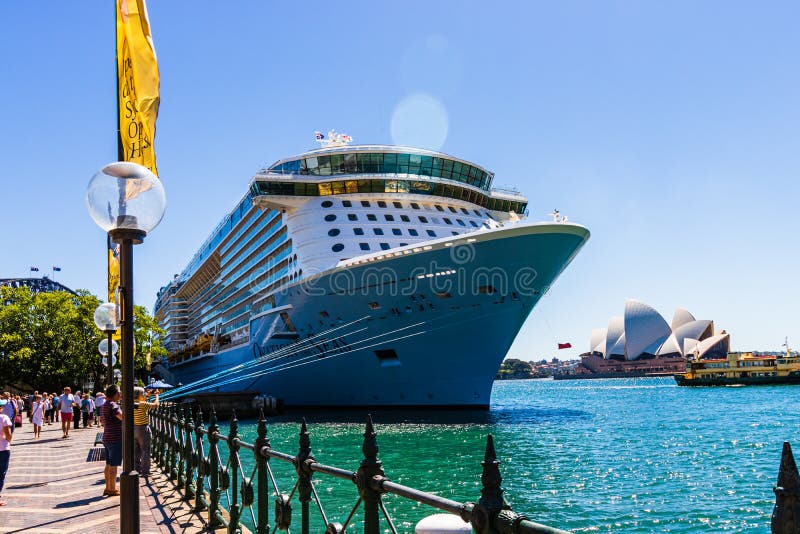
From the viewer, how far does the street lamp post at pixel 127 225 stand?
409cm

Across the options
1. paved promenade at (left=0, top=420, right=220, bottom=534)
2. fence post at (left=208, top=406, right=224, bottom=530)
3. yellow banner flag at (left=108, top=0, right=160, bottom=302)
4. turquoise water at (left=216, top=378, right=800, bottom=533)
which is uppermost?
yellow banner flag at (left=108, top=0, right=160, bottom=302)

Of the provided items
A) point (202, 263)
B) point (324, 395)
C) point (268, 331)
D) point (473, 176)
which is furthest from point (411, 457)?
point (202, 263)

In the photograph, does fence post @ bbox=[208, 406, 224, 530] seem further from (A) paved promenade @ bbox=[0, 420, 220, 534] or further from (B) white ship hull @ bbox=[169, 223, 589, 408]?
(B) white ship hull @ bbox=[169, 223, 589, 408]

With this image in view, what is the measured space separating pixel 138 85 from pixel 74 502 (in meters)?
5.88

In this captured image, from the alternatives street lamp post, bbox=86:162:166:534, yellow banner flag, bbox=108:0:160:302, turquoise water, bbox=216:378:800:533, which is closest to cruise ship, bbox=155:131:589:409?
turquoise water, bbox=216:378:800:533

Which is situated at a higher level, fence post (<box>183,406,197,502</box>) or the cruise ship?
the cruise ship

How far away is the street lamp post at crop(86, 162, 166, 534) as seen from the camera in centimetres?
409

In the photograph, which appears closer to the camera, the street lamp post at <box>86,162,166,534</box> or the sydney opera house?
the street lamp post at <box>86,162,166,534</box>

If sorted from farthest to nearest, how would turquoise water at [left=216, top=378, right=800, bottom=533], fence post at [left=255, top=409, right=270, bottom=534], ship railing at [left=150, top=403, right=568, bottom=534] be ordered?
turquoise water at [left=216, top=378, right=800, bottom=533] < fence post at [left=255, top=409, right=270, bottom=534] < ship railing at [left=150, top=403, right=568, bottom=534]

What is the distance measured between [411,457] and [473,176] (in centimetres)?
2070

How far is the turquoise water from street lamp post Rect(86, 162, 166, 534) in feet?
24.2

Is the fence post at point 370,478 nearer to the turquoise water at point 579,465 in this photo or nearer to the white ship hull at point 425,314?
the turquoise water at point 579,465

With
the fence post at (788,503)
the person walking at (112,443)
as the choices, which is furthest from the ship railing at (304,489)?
the person walking at (112,443)

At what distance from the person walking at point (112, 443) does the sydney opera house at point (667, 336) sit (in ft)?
385
